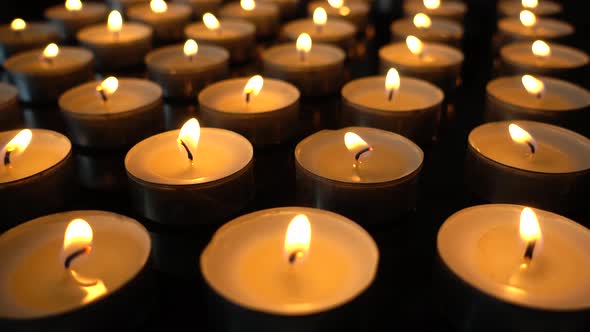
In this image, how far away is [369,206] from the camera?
0.79 m

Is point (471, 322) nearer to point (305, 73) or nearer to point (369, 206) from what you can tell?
point (369, 206)

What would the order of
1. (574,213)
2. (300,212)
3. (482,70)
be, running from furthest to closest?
(482,70) < (574,213) < (300,212)

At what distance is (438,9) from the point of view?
5.39 feet

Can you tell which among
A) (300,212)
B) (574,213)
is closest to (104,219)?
(300,212)

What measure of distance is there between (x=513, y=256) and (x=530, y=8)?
1219mm

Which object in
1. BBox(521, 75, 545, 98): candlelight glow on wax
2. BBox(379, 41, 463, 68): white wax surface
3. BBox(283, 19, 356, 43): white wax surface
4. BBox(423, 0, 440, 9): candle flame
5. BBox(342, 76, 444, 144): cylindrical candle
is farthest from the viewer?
BBox(423, 0, 440, 9): candle flame

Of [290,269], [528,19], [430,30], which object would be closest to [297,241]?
[290,269]

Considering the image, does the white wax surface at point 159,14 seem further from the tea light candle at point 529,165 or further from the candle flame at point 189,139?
the tea light candle at point 529,165

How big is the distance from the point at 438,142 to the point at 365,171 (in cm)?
31

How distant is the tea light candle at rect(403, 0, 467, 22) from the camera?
161cm

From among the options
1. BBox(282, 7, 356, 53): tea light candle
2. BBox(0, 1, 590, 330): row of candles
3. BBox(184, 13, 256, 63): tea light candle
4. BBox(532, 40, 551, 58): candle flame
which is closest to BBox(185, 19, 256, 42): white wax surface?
BBox(184, 13, 256, 63): tea light candle

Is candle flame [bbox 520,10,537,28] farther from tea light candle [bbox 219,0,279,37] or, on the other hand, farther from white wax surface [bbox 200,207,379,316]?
white wax surface [bbox 200,207,379,316]

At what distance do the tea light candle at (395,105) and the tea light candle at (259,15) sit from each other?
19.8 inches

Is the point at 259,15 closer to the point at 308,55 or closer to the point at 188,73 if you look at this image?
the point at 308,55
